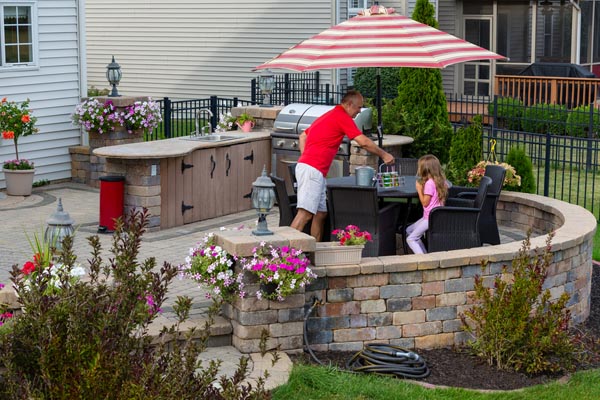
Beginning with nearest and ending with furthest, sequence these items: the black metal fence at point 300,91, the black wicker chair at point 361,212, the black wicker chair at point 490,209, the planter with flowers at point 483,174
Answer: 1. the black wicker chair at point 361,212
2. the black wicker chair at point 490,209
3. the planter with flowers at point 483,174
4. the black metal fence at point 300,91

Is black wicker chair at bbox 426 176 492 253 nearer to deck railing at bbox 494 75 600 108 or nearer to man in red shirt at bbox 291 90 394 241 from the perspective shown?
man in red shirt at bbox 291 90 394 241

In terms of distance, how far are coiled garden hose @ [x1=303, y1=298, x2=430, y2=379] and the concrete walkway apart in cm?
49

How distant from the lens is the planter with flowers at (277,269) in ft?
24.2

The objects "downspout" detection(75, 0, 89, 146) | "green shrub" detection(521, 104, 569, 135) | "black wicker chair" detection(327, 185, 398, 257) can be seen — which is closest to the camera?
"black wicker chair" detection(327, 185, 398, 257)

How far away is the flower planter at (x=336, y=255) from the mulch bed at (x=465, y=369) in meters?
0.69

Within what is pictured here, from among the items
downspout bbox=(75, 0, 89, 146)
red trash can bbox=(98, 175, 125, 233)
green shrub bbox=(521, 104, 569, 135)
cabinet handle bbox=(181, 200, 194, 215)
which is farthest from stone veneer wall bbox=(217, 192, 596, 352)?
green shrub bbox=(521, 104, 569, 135)

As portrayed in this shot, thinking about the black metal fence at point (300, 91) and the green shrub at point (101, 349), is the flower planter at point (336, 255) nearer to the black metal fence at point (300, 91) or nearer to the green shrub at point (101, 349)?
the green shrub at point (101, 349)

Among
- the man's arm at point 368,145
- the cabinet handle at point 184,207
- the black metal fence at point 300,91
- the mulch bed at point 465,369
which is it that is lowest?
the mulch bed at point 465,369

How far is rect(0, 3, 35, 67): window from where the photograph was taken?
14.7 meters

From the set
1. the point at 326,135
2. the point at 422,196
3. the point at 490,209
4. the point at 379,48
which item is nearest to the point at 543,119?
the point at 490,209

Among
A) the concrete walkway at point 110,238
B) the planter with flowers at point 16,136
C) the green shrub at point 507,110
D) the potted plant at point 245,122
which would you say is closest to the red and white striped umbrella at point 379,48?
the concrete walkway at point 110,238

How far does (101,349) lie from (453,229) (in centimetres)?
532

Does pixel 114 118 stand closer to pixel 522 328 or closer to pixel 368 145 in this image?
pixel 368 145

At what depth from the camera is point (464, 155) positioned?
39.2 ft
